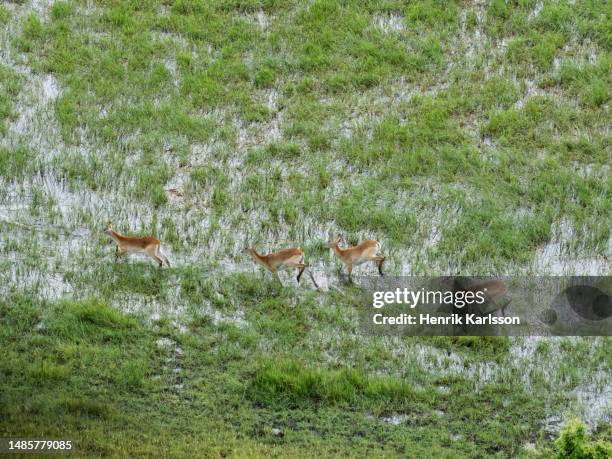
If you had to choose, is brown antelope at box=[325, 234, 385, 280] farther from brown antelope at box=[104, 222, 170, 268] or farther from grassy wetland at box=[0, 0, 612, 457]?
brown antelope at box=[104, 222, 170, 268]

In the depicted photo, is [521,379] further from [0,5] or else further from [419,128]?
[0,5]

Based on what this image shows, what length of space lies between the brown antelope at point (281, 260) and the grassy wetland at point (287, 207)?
28 cm

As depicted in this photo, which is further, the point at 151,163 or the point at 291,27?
the point at 291,27

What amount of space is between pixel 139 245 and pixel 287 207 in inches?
91.4

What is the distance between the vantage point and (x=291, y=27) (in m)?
20.1

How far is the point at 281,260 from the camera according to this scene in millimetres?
14055

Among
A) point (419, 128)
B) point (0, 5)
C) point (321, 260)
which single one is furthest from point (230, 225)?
point (0, 5)

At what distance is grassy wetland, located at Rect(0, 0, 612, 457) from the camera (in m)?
12.3

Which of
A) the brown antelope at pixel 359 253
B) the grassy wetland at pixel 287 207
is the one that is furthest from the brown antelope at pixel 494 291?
the brown antelope at pixel 359 253

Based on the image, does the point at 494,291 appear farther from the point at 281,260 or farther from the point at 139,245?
the point at 139,245

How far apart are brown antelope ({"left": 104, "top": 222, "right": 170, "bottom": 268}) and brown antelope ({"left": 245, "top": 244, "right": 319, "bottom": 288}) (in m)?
1.18

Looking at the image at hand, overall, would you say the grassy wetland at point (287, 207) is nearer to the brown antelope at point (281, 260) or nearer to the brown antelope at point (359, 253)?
the brown antelope at point (281, 260)

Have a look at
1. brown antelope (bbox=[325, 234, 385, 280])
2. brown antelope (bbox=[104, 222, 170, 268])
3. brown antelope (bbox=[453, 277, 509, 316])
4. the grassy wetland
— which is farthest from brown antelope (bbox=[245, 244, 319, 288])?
brown antelope (bbox=[453, 277, 509, 316])

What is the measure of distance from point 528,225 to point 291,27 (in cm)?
676
